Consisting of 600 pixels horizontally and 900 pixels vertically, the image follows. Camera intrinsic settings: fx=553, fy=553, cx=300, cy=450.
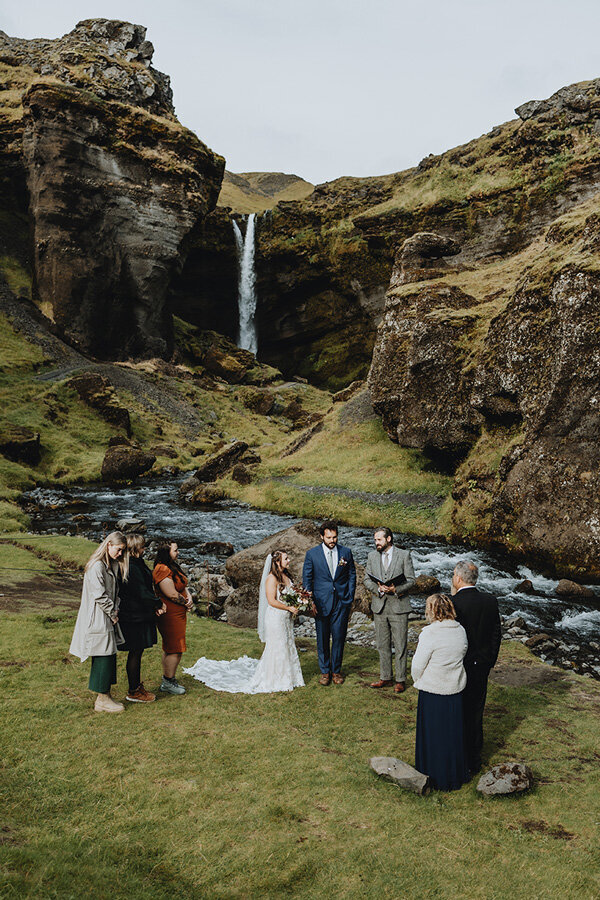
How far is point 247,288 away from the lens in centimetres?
10281

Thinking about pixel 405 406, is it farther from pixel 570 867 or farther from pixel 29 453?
pixel 570 867

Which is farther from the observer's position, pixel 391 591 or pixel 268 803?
pixel 391 591

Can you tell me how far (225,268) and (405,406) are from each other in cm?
7327

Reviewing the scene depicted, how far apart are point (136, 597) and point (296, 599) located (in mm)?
2783

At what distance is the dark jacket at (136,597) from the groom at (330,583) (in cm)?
280

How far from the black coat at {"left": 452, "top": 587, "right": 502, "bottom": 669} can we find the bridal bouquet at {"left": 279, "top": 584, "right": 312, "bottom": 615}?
3259mm

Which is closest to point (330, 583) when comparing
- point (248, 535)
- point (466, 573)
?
point (466, 573)

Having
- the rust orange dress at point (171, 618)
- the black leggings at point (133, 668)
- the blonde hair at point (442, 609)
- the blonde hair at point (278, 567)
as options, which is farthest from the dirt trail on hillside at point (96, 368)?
the blonde hair at point (442, 609)

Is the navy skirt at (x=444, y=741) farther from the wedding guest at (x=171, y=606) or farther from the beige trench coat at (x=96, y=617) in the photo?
the beige trench coat at (x=96, y=617)

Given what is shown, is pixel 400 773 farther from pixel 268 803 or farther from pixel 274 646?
pixel 274 646

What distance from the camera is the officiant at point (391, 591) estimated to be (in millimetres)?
10008

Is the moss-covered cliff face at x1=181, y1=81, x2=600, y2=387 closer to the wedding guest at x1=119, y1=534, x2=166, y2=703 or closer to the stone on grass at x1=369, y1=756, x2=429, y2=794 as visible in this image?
the wedding guest at x1=119, y1=534, x2=166, y2=703

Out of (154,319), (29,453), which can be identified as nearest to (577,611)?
(29,453)

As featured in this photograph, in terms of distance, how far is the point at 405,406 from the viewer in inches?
1537
